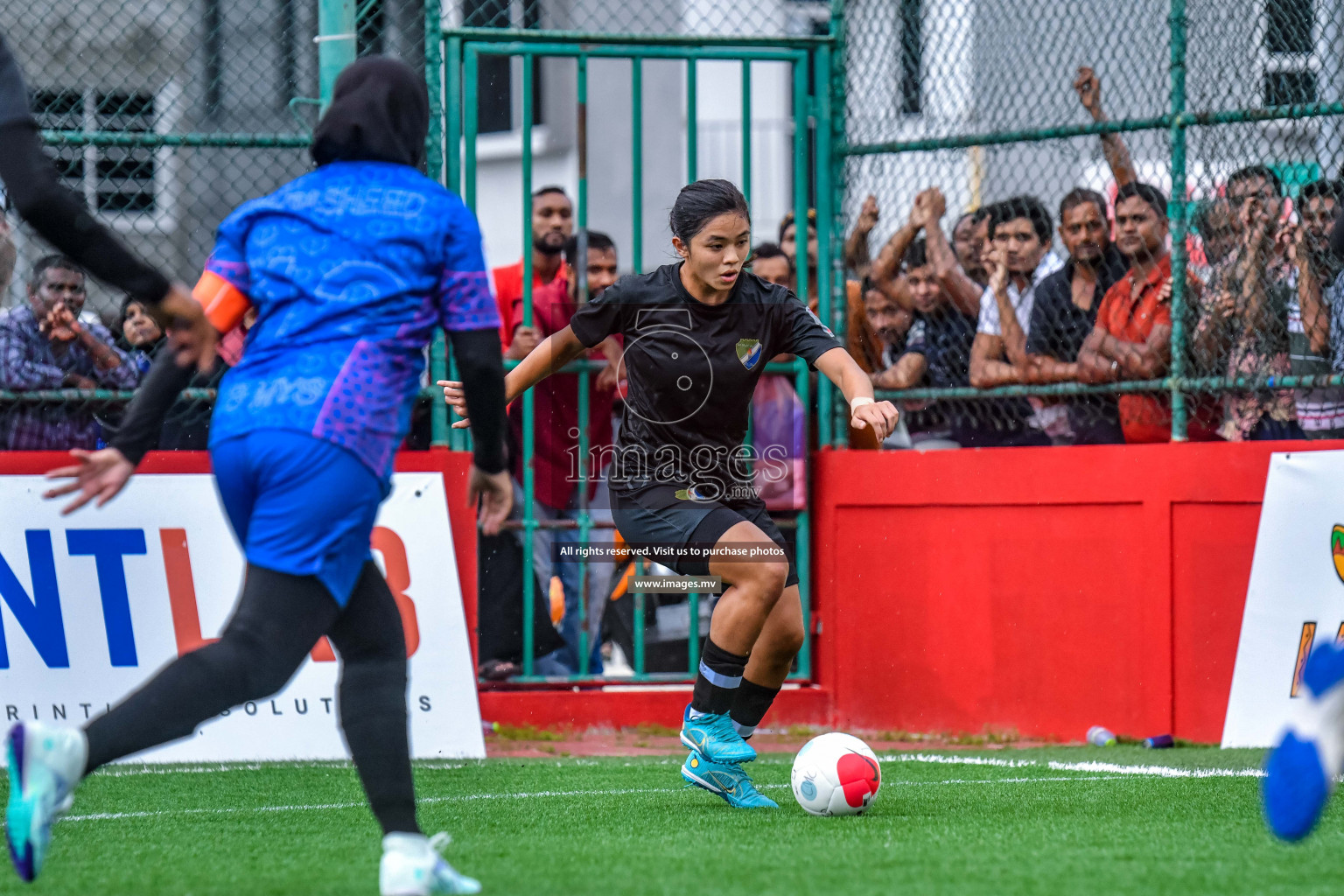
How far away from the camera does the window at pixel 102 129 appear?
7.05m

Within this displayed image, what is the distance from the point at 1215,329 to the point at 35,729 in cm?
540

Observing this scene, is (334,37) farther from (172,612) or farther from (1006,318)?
(1006,318)

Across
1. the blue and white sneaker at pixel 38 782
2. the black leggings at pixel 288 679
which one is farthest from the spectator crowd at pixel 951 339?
the blue and white sneaker at pixel 38 782

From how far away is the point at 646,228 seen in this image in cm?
1825

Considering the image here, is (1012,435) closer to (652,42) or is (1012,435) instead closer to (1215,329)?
(1215,329)

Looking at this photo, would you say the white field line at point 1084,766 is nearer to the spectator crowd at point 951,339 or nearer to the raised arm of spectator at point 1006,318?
the spectator crowd at point 951,339

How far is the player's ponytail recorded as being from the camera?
5383 mm

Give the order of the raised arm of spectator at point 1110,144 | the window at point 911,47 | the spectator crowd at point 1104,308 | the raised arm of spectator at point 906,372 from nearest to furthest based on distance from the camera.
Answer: the spectator crowd at point 1104,308 < the raised arm of spectator at point 1110,144 < the raised arm of spectator at point 906,372 < the window at point 911,47

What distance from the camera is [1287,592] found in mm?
6770

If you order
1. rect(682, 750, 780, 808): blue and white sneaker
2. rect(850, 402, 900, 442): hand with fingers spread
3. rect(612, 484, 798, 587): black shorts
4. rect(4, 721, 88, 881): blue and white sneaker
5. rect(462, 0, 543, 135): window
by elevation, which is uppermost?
rect(462, 0, 543, 135): window

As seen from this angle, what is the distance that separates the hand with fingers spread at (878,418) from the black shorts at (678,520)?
728mm

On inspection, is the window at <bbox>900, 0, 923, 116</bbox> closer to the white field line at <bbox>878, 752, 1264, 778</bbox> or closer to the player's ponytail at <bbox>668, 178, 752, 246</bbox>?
the player's ponytail at <bbox>668, 178, 752, 246</bbox>

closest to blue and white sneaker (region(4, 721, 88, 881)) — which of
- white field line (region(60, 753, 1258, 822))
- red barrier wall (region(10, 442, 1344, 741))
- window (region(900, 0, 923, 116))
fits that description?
white field line (region(60, 753, 1258, 822))

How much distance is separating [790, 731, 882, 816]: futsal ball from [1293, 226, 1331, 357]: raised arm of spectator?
3025 millimetres
